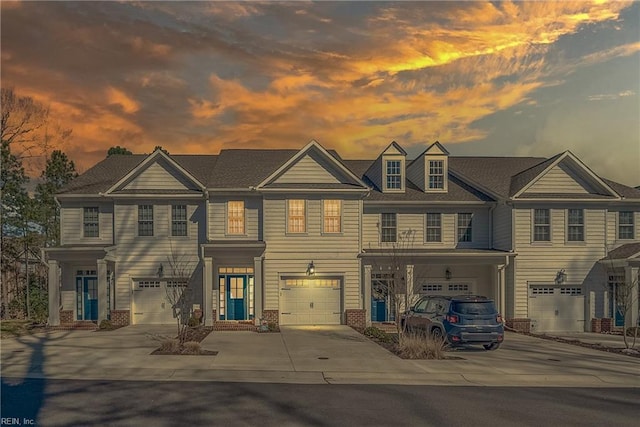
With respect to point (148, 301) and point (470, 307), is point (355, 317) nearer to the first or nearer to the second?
point (470, 307)

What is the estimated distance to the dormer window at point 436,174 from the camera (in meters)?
29.6

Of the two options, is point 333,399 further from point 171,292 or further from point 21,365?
point 171,292

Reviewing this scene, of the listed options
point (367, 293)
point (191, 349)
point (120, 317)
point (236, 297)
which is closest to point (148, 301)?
point (120, 317)

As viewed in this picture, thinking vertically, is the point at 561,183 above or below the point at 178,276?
above

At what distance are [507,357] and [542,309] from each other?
1028 cm

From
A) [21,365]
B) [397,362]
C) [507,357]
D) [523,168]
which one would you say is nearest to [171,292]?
[21,365]

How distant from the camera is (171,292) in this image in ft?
89.6

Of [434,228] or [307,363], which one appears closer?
[307,363]

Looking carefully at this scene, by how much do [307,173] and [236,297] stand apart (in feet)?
23.1

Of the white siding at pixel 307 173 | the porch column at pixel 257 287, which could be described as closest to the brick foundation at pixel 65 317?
the porch column at pixel 257 287

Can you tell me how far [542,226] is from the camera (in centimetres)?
2725

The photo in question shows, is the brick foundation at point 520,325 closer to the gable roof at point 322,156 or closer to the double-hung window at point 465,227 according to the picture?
the double-hung window at point 465,227

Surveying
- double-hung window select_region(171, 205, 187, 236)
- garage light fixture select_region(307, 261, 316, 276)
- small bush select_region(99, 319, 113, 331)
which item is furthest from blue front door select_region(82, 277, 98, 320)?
garage light fixture select_region(307, 261, 316, 276)

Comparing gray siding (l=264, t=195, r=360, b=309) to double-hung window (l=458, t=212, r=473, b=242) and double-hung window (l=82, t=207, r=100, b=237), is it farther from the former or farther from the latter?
double-hung window (l=82, t=207, r=100, b=237)
